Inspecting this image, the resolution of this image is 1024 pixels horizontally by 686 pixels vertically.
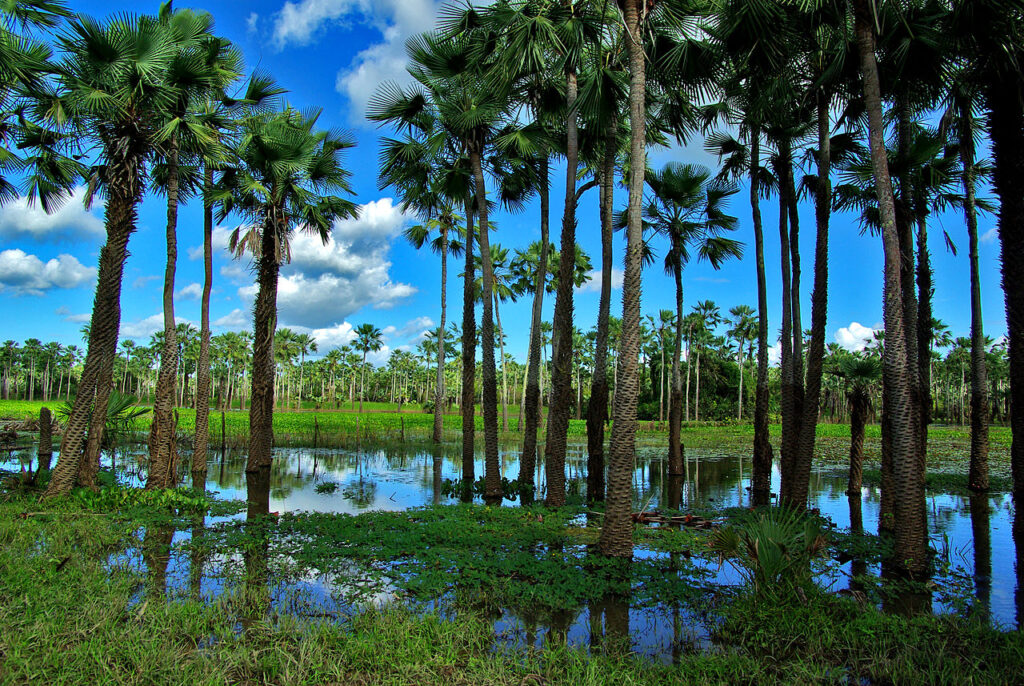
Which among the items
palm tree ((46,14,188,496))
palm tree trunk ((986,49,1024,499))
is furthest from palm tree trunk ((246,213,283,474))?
palm tree trunk ((986,49,1024,499))

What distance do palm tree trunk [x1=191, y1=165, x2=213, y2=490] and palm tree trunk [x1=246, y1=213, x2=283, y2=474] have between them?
1322 millimetres

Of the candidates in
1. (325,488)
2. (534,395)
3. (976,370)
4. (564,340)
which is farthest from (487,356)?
(976,370)

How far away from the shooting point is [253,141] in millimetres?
15820

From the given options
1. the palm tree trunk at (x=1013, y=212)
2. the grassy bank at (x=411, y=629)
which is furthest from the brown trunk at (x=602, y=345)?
the palm tree trunk at (x=1013, y=212)

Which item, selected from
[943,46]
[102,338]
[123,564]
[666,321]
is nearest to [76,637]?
[123,564]

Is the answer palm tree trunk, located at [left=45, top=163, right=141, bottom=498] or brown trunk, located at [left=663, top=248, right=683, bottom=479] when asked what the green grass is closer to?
brown trunk, located at [left=663, top=248, right=683, bottom=479]

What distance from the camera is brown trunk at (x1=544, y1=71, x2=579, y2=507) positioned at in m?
12.4

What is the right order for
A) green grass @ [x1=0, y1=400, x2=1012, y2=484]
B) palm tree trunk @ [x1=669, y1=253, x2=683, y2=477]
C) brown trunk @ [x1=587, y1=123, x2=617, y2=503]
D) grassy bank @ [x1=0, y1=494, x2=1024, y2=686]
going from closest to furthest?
1. grassy bank @ [x1=0, y1=494, x2=1024, y2=686]
2. brown trunk @ [x1=587, y1=123, x2=617, y2=503]
3. palm tree trunk @ [x1=669, y1=253, x2=683, y2=477]
4. green grass @ [x1=0, y1=400, x2=1012, y2=484]

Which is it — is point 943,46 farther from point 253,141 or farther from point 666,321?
point 666,321

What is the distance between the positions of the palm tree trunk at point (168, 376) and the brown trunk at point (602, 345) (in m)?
10.1

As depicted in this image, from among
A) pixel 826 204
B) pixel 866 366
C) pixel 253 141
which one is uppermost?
pixel 253 141

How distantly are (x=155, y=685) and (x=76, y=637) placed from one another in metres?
1.36

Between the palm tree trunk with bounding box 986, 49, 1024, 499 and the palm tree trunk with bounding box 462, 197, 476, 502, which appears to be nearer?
the palm tree trunk with bounding box 986, 49, 1024, 499

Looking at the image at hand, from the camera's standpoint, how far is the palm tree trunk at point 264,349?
17.7 meters
